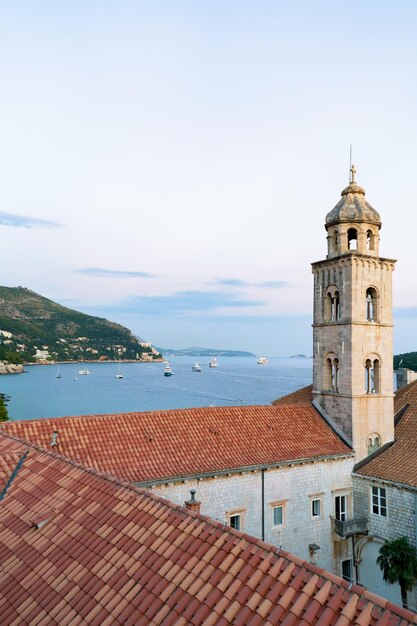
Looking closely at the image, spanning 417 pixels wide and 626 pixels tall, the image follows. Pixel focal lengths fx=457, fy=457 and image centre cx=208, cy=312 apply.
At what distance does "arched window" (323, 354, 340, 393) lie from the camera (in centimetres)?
2528

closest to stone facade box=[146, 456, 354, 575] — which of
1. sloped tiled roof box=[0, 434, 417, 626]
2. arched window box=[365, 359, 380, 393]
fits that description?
arched window box=[365, 359, 380, 393]

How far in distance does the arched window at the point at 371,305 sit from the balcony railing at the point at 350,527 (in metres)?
10.3

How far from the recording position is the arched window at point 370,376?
24797mm

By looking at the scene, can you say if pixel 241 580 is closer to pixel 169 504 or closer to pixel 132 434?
pixel 169 504

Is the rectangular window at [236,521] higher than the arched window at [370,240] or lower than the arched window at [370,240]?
lower

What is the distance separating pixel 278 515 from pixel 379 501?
5.01 m

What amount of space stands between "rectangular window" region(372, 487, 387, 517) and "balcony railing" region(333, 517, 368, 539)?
72 cm

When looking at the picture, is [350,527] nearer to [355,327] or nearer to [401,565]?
[401,565]

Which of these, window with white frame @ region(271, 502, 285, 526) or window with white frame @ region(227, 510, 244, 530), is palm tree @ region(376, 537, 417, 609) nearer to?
window with white frame @ region(271, 502, 285, 526)

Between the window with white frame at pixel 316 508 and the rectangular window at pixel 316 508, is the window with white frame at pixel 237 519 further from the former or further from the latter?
the rectangular window at pixel 316 508

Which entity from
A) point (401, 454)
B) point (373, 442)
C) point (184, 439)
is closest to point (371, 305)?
point (373, 442)

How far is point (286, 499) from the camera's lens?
2041 cm

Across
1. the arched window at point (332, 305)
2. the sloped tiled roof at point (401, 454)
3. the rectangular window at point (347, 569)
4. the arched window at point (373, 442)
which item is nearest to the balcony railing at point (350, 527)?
the rectangular window at point (347, 569)

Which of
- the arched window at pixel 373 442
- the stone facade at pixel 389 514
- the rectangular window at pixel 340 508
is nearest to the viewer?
the stone facade at pixel 389 514
